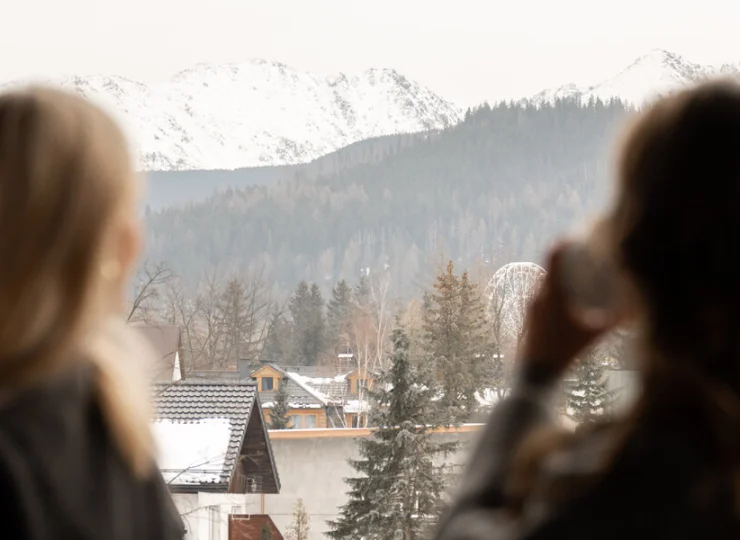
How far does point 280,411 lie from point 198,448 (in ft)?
10.0

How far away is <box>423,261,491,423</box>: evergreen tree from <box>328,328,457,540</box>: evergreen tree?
21cm

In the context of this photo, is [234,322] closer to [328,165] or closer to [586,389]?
[586,389]

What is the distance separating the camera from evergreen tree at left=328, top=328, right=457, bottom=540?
3.75 metres

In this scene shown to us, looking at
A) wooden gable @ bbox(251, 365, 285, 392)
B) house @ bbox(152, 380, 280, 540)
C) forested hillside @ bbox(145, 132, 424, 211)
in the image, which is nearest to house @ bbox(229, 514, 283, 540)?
house @ bbox(152, 380, 280, 540)

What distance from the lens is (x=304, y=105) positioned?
17.7 metres

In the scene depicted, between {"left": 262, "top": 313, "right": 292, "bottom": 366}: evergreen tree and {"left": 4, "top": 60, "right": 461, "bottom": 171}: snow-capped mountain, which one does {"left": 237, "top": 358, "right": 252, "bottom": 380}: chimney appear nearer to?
{"left": 262, "top": 313, "right": 292, "bottom": 366}: evergreen tree

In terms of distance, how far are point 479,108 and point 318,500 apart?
20.1 meters

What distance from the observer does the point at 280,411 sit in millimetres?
6301

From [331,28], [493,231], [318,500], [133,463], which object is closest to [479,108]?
[493,231]

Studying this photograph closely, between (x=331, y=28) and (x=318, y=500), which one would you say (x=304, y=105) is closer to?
(x=331, y=28)

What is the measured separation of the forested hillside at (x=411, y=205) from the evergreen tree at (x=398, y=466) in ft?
32.2

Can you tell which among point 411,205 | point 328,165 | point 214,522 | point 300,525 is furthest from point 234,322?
point 328,165

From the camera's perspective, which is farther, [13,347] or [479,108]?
[479,108]

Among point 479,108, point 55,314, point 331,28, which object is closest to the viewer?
point 55,314
